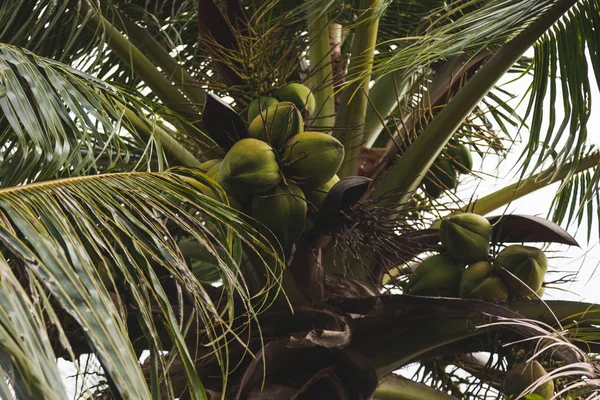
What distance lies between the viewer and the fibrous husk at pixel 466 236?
2029 mm

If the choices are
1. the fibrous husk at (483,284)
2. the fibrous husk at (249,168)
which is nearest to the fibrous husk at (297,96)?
the fibrous husk at (249,168)

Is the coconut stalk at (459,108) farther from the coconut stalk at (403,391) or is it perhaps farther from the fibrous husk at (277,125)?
the coconut stalk at (403,391)

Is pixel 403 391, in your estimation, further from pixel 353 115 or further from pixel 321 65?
pixel 321 65

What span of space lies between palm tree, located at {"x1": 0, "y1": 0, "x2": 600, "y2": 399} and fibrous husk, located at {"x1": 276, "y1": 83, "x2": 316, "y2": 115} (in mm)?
25

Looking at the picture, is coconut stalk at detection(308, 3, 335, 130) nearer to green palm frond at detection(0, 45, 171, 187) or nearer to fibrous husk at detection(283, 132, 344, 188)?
fibrous husk at detection(283, 132, 344, 188)

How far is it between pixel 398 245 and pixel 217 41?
2.29 ft

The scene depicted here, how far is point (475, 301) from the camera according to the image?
1.93 meters

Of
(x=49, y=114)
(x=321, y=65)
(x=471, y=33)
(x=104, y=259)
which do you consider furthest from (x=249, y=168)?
(x=321, y=65)

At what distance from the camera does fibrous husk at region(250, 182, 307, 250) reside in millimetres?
1790

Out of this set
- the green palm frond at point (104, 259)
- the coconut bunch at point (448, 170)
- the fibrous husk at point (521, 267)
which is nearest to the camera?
the green palm frond at point (104, 259)

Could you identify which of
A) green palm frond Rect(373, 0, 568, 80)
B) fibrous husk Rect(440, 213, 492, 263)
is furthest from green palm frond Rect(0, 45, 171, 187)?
fibrous husk Rect(440, 213, 492, 263)

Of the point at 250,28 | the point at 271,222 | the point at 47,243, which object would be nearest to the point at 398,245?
the point at 271,222

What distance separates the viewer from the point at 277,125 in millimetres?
1827

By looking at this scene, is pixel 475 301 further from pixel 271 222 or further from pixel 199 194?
pixel 199 194
